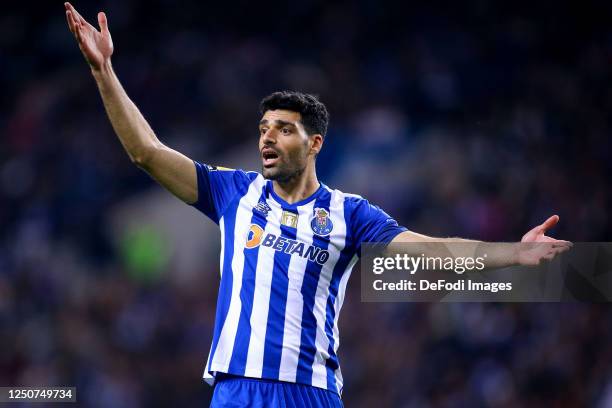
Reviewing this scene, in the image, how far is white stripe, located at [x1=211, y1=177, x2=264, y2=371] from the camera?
459 centimetres

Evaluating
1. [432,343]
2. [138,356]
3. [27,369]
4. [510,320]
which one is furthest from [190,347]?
[510,320]

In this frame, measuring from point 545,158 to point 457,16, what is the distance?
3.47 m

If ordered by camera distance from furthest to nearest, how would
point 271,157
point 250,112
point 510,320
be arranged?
1. point 250,112
2. point 510,320
3. point 271,157

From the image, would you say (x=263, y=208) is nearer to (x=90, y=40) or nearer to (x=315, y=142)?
(x=315, y=142)

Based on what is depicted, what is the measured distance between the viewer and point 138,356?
10.7 meters

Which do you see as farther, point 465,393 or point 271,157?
point 465,393

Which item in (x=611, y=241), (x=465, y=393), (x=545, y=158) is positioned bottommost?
(x=465, y=393)

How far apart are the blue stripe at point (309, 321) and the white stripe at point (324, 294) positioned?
0.07 feet

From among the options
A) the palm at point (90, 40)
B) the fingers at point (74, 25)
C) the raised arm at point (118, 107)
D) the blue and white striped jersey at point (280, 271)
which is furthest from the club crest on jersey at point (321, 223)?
the fingers at point (74, 25)

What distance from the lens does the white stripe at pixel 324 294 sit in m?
4.70

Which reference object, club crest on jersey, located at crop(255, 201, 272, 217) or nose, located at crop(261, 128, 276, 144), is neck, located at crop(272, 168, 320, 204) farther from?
nose, located at crop(261, 128, 276, 144)

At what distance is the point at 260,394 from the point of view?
14.9 feet

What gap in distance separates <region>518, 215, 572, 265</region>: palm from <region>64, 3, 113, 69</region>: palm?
2.09 metres

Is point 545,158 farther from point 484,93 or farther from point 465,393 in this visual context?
point 465,393
